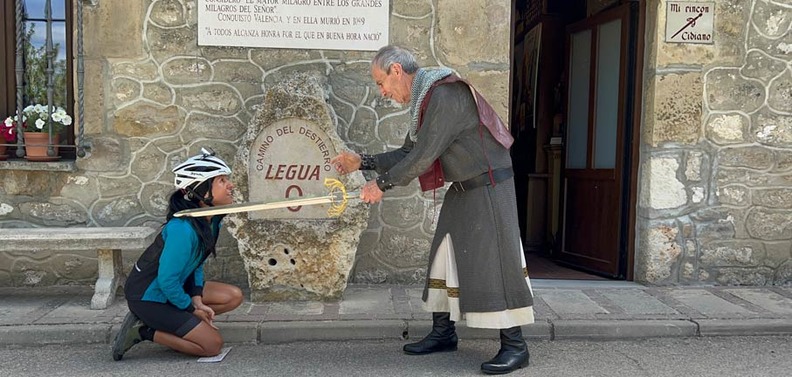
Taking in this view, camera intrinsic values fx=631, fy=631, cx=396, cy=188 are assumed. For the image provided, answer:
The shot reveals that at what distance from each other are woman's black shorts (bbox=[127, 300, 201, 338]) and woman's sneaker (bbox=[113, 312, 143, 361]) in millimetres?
84

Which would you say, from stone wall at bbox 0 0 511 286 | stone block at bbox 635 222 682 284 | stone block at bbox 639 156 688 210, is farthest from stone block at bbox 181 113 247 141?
stone block at bbox 635 222 682 284

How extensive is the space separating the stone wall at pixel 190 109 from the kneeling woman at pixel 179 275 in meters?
1.57

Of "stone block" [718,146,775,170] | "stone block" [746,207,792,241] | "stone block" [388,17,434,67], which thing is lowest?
"stone block" [746,207,792,241]

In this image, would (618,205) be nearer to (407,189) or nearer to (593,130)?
(593,130)

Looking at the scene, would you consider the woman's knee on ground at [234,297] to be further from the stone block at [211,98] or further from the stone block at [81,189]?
the stone block at [81,189]

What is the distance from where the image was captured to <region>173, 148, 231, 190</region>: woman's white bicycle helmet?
3551 millimetres

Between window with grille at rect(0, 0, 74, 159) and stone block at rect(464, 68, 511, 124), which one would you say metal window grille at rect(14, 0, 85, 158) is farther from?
stone block at rect(464, 68, 511, 124)

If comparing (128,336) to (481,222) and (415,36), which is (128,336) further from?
(415,36)

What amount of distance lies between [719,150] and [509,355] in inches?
122

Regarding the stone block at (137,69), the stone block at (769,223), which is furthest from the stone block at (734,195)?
the stone block at (137,69)

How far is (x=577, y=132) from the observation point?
21.1 ft

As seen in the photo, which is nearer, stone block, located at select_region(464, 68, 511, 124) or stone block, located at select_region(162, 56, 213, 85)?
stone block, located at select_region(162, 56, 213, 85)

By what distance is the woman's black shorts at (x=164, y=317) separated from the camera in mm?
3568

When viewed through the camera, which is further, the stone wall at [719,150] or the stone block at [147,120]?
the stone wall at [719,150]
